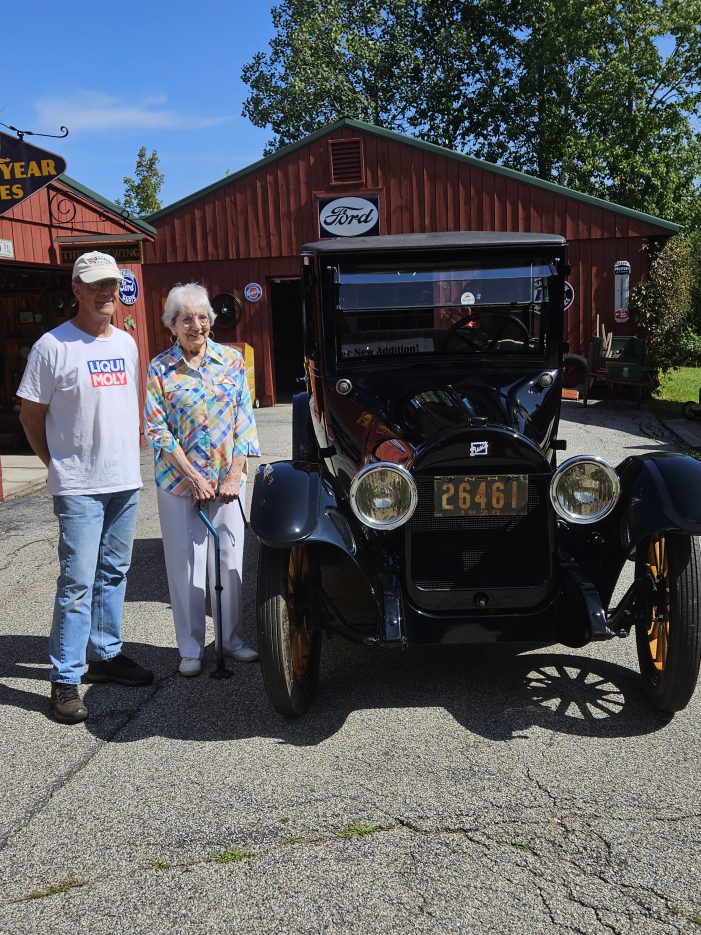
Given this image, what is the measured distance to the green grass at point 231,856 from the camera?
2.65 meters

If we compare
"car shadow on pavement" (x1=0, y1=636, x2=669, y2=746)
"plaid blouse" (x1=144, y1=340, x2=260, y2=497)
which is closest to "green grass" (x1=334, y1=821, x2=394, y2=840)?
"car shadow on pavement" (x1=0, y1=636, x2=669, y2=746)

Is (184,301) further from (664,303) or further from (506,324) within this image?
(664,303)

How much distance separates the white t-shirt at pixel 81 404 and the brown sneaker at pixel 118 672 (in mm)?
864

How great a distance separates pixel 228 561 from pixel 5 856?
5.46ft

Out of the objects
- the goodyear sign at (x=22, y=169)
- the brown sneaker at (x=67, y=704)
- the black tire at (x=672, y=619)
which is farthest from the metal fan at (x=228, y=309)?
the black tire at (x=672, y=619)

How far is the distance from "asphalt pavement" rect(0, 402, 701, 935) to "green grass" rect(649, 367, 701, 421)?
10402 mm

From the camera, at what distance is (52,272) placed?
1129 cm

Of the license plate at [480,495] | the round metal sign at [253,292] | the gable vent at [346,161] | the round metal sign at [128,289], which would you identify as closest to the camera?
the license plate at [480,495]

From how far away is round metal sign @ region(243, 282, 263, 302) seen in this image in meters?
16.6

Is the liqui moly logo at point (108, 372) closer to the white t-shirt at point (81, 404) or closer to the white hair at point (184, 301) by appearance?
the white t-shirt at point (81, 404)

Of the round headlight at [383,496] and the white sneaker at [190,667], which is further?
the white sneaker at [190,667]

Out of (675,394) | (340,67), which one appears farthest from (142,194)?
(675,394)

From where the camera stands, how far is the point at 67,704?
145 inches

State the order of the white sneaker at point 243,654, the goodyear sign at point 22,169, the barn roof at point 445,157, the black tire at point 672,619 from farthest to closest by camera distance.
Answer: the barn roof at point 445,157 < the goodyear sign at point 22,169 < the white sneaker at point 243,654 < the black tire at point 672,619
